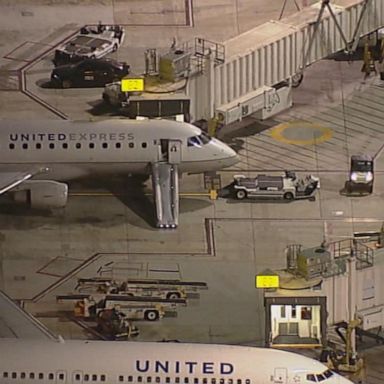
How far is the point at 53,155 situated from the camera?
213ft

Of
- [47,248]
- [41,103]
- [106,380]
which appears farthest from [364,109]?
[106,380]

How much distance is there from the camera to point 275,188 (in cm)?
6681

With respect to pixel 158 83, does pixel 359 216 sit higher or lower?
lower

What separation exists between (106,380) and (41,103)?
32.4 m

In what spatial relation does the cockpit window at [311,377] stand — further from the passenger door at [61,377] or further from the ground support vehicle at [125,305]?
the ground support vehicle at [125,305]

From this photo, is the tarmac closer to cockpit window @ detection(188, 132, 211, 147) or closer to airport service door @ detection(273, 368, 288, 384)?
cockpit window @ detection(188, 132, 211, 147)

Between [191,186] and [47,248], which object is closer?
[47,248]

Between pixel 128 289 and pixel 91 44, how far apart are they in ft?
89.3

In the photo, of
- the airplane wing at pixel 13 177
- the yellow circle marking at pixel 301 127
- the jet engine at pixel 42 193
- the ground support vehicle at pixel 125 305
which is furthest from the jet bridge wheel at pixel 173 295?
the yellow circle marking at pixel 301 127

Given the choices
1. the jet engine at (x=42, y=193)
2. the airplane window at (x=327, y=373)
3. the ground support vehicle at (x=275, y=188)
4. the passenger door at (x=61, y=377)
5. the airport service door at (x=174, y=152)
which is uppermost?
the airport service door at (x=174, y=152)

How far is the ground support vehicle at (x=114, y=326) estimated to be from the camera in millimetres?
55250

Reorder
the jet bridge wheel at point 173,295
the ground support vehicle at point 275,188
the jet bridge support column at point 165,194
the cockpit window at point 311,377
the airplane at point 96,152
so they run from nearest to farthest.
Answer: the cockpit window at point 311,377 → the jet bridge wheel at point 173,295 → the jet bridge support column at point 165,194 → the airplane at point 96,152 → the ground support vehicle at point 275,188

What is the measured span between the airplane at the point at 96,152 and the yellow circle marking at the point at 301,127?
866cm

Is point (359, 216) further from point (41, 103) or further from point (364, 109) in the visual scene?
point (41, 103)
